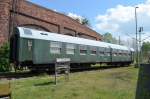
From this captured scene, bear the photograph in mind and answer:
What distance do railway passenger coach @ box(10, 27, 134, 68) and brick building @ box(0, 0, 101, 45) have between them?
5.64 meters

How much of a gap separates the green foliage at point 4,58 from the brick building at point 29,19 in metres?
1.03

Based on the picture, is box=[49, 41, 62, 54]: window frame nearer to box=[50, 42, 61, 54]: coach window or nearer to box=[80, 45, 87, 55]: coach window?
box=[50, 42, 61, 54]: coach window

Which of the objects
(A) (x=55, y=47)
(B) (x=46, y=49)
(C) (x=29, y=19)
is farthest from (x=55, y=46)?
(C) (x=29, y=19)

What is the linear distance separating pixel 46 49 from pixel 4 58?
549 centimetres

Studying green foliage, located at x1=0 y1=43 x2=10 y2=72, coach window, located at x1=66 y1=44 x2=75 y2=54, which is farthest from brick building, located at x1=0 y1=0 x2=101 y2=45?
coach window, located at x1=66 y1=44 x2=75 y2=54

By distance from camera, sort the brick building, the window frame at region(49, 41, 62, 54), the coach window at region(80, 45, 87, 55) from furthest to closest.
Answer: the brick building < the coach window at region(80, 45, 87, 55) < the window frame at region(49, 41, 62, 54)

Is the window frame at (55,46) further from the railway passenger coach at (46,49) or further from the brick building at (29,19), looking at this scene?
the brick building at (29,19)

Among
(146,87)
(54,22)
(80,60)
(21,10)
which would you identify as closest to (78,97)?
(146,87)

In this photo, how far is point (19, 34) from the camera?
20.5m

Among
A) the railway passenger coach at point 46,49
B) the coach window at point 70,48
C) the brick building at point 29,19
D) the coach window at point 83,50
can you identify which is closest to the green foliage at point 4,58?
the brick building at point 29,19

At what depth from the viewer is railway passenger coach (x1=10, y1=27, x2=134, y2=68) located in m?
20.5

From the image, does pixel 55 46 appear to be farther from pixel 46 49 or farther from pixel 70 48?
pixel 70 48

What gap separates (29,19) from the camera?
3241cm

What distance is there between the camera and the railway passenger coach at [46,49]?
20.5 metres
